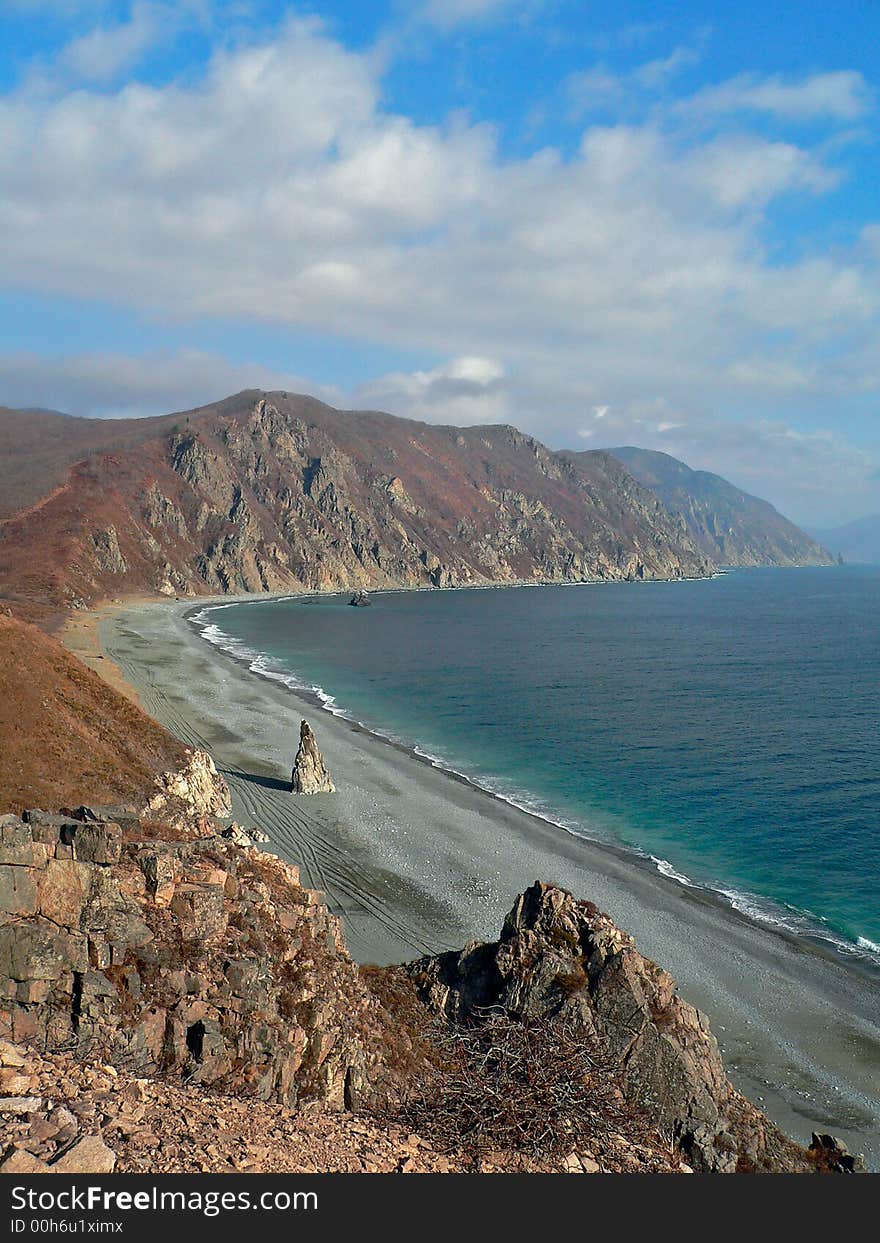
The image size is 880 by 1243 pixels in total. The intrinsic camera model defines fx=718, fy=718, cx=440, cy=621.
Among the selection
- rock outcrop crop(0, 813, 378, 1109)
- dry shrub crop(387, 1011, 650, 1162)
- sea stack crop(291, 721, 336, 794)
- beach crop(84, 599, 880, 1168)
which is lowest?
beach crop(84, 599, 880, 1168)

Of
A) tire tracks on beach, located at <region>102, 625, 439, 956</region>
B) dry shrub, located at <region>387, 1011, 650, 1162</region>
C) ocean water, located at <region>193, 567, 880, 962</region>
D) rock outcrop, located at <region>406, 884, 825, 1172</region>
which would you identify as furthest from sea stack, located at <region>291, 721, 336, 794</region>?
dry shrub, located at <region>387, 1011, 650, 1162</region>

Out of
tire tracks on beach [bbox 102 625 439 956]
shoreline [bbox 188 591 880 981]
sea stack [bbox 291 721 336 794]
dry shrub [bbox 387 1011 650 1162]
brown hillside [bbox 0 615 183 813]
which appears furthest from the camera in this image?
sea stack [bbox 291 721 336 794]

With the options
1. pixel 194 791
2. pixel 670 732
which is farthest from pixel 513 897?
pixel 670 732

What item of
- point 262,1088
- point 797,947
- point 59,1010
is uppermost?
point 59,1010

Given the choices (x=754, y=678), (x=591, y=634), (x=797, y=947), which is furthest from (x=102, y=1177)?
(x=591, y=634)

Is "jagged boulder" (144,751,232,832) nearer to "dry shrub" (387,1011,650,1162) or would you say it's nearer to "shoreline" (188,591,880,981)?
"shoreline" (188,591,880,981)

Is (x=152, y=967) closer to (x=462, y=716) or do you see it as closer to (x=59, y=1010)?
(x=59, y=1010)
